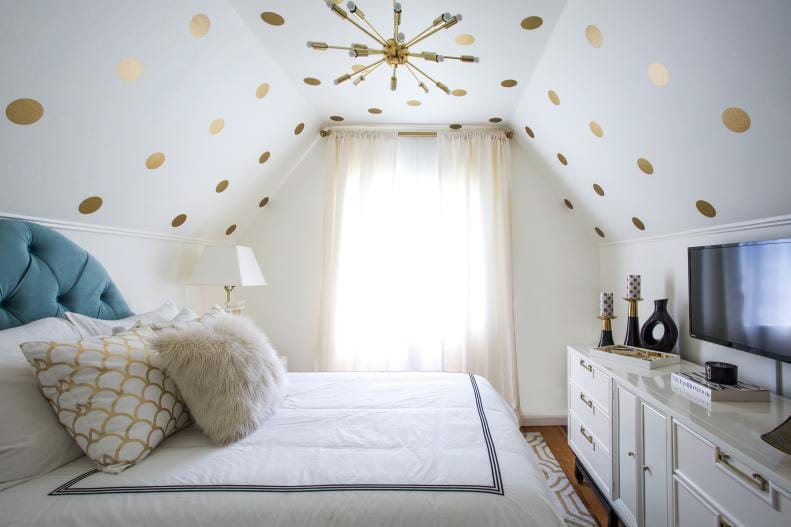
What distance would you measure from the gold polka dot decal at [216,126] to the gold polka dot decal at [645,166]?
2208mm

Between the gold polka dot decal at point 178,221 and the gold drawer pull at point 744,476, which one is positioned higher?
the gold polka dot decal at point 178,221

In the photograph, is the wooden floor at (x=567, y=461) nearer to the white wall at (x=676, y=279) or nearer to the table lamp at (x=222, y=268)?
the white wall at (x=676, y=279)

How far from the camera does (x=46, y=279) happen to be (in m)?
1.56

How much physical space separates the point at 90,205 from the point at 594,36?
2.38 meters

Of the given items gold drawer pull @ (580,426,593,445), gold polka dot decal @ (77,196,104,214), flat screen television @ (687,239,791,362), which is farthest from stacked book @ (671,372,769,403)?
gold polka dot decal @ (77,196,104,214)

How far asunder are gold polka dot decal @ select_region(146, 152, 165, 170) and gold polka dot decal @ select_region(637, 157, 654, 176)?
240cm

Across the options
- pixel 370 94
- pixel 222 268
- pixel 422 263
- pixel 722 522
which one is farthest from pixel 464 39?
pixel 722 522

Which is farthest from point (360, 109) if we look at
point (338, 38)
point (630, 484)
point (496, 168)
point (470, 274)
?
point (630, 484)

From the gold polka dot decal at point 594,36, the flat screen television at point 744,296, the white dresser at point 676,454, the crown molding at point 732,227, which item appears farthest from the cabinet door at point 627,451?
the gold polka dot decal at point 594,36

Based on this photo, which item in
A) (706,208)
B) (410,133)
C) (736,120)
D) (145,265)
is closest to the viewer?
(736,120)

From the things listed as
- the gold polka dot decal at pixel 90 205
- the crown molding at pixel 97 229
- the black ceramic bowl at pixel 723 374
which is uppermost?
the gold polka dot decal at pixel 90 205

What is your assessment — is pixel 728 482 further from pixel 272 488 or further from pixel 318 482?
pixel 272 488

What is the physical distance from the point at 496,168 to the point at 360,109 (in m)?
1.17

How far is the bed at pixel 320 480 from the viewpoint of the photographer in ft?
3.11
